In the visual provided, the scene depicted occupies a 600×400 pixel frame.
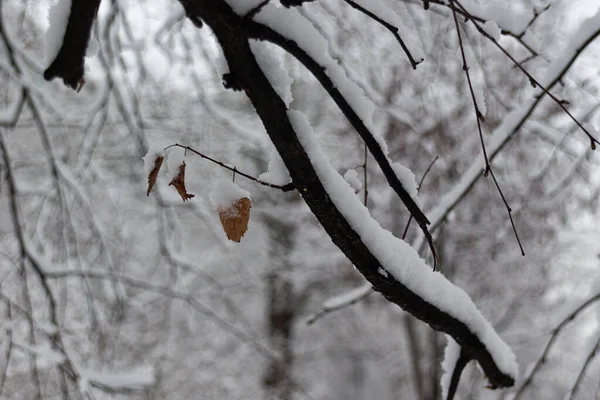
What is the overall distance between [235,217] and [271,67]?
0.70ft

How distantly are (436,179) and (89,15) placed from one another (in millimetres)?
4191

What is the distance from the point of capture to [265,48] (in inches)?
28.1

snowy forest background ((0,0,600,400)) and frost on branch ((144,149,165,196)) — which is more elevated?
snowy forest background ((0,0,600,400))

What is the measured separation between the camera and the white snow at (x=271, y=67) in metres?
0.71

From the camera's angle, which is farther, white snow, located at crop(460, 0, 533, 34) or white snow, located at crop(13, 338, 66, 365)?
white snow, located at crop(13, 338, 66, 365)

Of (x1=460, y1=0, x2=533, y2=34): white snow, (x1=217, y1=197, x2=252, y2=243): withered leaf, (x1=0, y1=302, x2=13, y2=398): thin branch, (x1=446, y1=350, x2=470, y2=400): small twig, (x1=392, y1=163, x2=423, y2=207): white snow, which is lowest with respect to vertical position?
(x1=0, y1=302, x2=13, y2=398): thin branch

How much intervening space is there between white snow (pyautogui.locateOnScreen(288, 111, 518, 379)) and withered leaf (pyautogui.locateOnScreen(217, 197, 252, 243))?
119mm

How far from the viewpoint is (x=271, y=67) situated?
0.71 m

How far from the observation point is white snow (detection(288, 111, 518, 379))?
76 centimetres

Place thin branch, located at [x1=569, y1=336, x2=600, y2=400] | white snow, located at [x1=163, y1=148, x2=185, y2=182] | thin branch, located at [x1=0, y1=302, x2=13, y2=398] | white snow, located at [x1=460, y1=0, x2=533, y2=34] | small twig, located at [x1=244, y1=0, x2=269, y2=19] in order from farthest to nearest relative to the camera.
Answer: thin branch, located at [x1=0, y1=302, x2=13, y2=398], thin branch, located at [x1=569, y1=336, x2=600, y2=400], white snow, located at [x1=460, y1=0, x2=533, y2=34], white snow, located at [x1=163, y1=148, x2=185, y2=182], small twig, located at [x1=244, y1=0, x2=269, y2=19]

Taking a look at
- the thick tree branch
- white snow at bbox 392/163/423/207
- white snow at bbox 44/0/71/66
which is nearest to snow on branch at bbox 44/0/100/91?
white snow at bbox 44/0/71/66

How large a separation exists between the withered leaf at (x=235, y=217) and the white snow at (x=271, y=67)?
0.16m

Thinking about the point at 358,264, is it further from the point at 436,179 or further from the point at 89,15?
the point at 436,179

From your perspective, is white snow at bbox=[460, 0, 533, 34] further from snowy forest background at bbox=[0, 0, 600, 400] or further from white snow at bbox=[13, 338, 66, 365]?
white snow at bbox=[13, 338, 66, 365]
